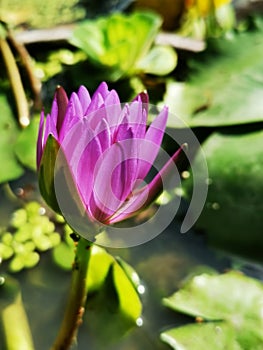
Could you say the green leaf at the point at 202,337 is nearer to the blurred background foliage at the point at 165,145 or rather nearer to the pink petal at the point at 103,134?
the blurred background foliage at the point at 165,145

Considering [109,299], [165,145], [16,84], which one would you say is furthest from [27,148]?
[109,299]

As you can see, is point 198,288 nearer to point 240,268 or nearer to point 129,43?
point 240,268

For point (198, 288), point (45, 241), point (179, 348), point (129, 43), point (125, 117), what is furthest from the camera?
point (129, 43)

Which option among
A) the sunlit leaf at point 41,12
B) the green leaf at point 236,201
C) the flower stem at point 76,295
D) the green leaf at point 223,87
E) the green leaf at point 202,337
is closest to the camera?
the flower stem at point 76,295

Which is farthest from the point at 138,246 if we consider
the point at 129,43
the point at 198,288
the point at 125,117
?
the point at 125,117

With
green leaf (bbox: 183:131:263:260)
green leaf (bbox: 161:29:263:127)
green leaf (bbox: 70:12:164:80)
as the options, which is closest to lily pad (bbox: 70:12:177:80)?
green leaf (bbox: 70:12:164:80)

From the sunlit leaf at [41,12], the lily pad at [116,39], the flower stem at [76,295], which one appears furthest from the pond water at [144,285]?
the sunlit leaf at [41,12]
